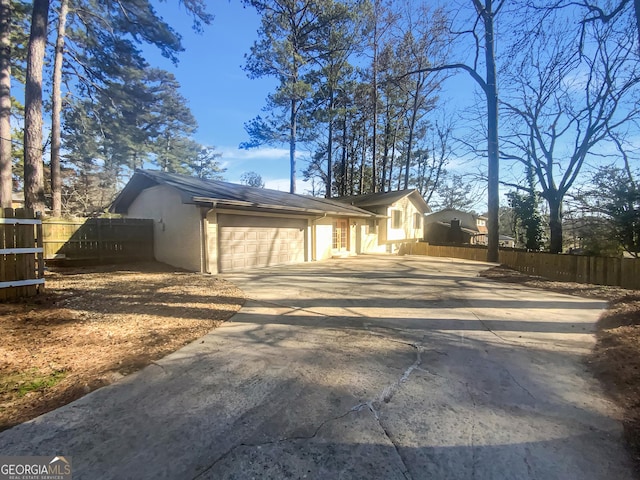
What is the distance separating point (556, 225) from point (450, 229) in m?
13.9

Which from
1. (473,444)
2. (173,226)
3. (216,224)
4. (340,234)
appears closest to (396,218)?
(340,234)

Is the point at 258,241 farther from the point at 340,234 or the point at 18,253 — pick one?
the point at 18,253

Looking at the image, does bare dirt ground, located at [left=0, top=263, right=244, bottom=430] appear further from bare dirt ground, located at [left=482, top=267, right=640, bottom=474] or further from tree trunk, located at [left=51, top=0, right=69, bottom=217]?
tree trunk, located at [left=51, top=0, right=69, bottom=217]

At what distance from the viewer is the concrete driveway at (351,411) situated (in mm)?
1973

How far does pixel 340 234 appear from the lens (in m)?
17.6

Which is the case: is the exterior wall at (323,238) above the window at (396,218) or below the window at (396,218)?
below

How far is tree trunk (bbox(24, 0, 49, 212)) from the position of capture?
10445mm

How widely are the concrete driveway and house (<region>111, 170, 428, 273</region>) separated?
643 centimetres

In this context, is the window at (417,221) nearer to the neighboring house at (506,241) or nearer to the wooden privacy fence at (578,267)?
the wooden privacy fence at (578,267)

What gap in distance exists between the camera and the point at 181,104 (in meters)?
27.3

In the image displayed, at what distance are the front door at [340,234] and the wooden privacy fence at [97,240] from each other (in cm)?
898

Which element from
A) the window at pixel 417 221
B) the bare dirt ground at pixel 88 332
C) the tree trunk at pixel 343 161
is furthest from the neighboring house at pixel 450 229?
the bare dirt ground at pixel 88 332

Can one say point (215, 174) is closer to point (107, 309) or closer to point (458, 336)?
point (107, 309)

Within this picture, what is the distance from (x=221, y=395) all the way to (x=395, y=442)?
1553 millimetres
